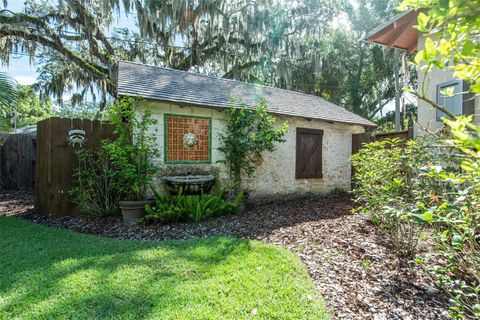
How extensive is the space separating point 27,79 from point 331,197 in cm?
1680

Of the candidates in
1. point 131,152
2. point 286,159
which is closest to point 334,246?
point 131,152

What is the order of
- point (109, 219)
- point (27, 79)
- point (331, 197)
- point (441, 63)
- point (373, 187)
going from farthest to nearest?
point (27, 79) → point (331, 197) → point (109, 219) → point (373, 187) → point (441, 63)

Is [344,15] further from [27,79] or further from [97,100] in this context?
[27,79]

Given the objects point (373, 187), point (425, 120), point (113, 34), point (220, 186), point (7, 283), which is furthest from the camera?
point (113, 34)

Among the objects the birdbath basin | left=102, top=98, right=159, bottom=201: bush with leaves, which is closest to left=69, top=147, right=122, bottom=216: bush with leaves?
left=102, top=98, right=159, bottom=201: bush with leaves

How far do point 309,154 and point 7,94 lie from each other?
6888mm

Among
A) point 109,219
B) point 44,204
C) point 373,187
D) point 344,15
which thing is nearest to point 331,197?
point 373,187

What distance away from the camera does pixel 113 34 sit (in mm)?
12703

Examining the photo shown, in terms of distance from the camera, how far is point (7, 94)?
15.0 ft

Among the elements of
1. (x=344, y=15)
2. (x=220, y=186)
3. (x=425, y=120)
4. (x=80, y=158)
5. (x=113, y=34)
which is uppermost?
(x=344, y=15)

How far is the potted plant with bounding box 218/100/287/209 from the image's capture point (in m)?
6.18

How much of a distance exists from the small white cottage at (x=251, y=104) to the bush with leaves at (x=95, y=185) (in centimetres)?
109

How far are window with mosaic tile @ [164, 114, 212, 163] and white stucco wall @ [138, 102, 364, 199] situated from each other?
0.38 ft

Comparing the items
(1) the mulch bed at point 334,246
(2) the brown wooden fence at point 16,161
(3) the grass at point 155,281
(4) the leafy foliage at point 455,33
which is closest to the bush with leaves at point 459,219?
(4) the leafy foliage at point 455,33
